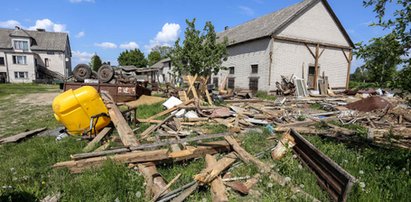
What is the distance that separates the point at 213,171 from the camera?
322 cm

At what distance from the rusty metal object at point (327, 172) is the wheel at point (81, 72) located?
1349cm

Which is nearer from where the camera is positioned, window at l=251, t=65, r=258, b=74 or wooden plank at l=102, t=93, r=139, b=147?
wooden plank at l=102, t=93, r=139, b=147

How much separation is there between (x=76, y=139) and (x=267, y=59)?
14.2 meters

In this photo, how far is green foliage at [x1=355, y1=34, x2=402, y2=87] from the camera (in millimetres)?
3088

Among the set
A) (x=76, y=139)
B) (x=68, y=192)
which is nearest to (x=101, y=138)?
(x=76, y=139)

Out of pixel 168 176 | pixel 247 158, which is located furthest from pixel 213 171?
pixel 247 158

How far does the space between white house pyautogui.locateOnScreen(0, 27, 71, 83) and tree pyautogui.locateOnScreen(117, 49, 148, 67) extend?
21825 millimetres

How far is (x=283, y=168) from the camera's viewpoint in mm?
3572

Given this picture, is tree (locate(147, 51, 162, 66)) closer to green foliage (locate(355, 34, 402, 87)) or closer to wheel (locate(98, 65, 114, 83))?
wheel (locate(98, 65, 114, 83))

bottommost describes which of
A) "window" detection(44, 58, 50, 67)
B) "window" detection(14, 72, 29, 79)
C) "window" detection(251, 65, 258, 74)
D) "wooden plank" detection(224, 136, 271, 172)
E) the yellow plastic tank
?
"wooden plank" detection(224, 136, 271, 172)

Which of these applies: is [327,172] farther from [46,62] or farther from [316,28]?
[46,62]

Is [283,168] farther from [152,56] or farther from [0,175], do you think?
[152,56]

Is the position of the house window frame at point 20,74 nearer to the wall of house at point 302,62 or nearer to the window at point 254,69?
the window at point 254,69

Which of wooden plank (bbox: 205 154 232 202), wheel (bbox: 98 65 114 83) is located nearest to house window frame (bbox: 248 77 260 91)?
wheel (bbox: 98 65 114 83)
